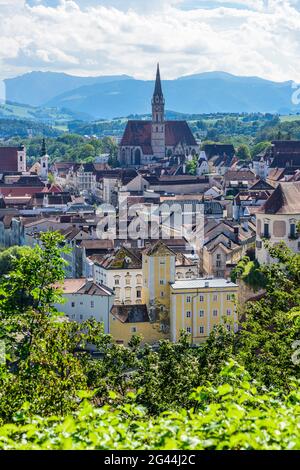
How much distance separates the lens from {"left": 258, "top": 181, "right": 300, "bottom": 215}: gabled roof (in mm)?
39719

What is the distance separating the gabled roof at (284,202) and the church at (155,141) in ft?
247

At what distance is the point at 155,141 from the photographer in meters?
119

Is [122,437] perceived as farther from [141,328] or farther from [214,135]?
[214,135]

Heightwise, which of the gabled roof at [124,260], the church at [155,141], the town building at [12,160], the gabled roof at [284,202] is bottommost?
the gabled roof at [124,260]

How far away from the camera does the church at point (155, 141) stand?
4636 inches

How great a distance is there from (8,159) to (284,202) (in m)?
71.9

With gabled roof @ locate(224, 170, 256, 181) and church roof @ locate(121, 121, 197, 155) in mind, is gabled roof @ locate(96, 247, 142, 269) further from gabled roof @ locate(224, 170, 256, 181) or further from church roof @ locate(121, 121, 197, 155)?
church roof @ locate(121, 121, 197, 155)

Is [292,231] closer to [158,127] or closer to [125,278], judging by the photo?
[125,278]

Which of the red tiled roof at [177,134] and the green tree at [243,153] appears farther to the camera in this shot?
the red tiled roof at [177,134]

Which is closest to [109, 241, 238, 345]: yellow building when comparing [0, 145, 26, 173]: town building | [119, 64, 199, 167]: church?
[0, 145, 26, 173]: town building

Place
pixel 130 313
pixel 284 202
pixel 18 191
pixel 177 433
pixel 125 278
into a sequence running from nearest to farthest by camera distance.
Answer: pixel 177 433, pixel 130 313, pixel 284 202, pixel 125 278, pixel 18 191

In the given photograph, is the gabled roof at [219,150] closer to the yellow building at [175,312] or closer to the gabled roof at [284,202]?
the gabled roof at [284,202]

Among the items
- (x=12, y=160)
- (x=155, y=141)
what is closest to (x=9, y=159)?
(x=12, y=160)

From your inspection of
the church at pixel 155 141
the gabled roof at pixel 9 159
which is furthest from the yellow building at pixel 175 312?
the church at pixel 155 141
